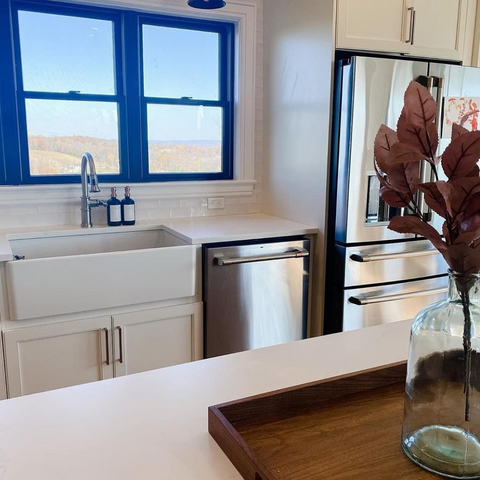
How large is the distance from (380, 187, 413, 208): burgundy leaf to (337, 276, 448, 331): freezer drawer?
6.00 feet

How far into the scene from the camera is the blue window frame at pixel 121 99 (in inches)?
99.5

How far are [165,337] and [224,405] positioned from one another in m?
1.53

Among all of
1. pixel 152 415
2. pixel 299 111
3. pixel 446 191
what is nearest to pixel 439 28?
pixel 299 111

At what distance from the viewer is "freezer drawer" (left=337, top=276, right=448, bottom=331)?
2512 mm

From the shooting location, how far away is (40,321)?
6.79ft

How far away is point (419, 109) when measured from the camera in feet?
2.21

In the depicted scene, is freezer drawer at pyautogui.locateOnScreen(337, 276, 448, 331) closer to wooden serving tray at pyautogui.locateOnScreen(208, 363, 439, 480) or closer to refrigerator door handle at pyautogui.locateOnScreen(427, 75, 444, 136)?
refrigerator door handle at pyautogui.locateOnScreen(427, 75, 444, 136)

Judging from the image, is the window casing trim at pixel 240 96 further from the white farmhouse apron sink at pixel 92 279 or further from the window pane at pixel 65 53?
the white farmhouse apron sink at pixel 92 279

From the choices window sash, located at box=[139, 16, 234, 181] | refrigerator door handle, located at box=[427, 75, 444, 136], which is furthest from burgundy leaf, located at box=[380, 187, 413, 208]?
window sash, located at box=[139, 16, 234, 181]

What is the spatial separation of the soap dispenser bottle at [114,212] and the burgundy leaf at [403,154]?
2.13m

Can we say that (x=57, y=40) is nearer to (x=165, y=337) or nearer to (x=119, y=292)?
(x=119, y=292)

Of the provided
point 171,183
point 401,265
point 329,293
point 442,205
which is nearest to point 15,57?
point 171,183

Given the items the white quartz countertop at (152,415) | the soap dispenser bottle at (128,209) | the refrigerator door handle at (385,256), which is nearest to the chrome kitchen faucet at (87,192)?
the soap dispenser bottle at (128,209)

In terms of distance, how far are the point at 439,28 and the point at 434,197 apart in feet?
7.87
